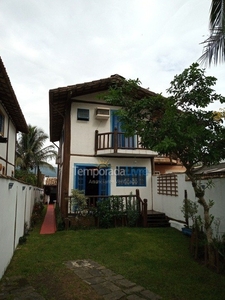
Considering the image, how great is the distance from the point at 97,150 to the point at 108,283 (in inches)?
279

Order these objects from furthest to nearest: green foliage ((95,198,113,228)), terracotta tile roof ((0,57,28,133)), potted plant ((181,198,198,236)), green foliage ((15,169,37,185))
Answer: green foliage ((15,169,37,185)) < green foliage ((95,198,113,228)) < terracotta tile roof ((0,57,28,133)) < potted plant ((181,198,198,236))

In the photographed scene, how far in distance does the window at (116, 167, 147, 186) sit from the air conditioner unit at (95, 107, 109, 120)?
263cm

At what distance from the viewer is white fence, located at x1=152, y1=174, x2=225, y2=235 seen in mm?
6090

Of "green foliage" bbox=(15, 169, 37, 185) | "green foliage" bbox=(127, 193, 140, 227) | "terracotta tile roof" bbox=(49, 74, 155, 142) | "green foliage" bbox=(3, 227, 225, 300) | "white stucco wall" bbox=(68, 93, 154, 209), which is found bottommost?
"green foliage" bbox=(3, 227, 225, 300)

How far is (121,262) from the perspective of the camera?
5148mm

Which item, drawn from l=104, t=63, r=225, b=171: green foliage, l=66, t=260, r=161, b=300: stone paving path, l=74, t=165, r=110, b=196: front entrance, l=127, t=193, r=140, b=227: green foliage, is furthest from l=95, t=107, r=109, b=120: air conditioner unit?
l=66, t=260, r=161, b=300: stone paving path

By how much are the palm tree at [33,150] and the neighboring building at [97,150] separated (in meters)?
12.5

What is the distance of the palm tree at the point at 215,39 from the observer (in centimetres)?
527

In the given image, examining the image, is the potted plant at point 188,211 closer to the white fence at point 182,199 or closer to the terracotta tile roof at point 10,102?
the white fence at point 182,199

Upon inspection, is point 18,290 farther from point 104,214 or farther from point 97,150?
point 97,150

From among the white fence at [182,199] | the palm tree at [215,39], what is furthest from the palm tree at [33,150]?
the palm tree at [215,39]

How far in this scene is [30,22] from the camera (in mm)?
7793

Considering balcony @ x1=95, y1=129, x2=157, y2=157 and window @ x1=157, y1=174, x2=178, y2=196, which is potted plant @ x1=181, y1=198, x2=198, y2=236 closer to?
window @ x1=157, y1=174, x2=178, y2=196

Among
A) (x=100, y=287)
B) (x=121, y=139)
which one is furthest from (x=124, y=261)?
(x=121, y=139)
